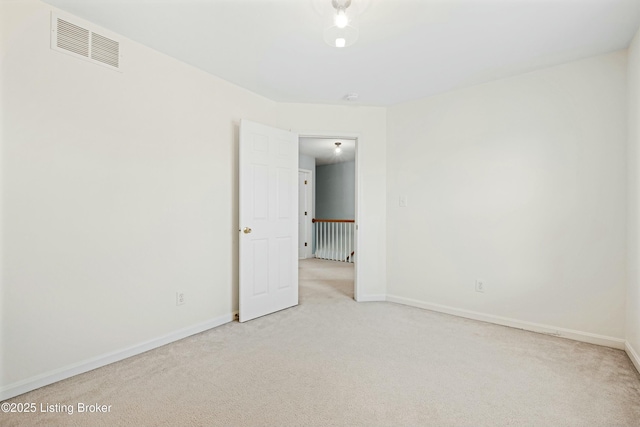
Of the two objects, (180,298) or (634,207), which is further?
(180,298)

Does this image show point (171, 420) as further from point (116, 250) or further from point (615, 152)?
point (615, 152)

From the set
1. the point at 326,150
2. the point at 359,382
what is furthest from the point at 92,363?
the point at 326,150

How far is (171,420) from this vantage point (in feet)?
5.39

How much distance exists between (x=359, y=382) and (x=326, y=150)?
18.3 ft

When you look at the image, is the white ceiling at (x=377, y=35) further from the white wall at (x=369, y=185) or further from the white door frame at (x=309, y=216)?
the white door frame at (x=309, y=216)

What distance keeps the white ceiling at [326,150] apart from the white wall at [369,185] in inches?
65.2

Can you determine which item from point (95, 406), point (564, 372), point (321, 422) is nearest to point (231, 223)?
point (95, 406)

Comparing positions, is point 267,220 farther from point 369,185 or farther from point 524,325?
point 524,325

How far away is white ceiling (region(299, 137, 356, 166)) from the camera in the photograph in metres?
6.23

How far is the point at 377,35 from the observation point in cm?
233

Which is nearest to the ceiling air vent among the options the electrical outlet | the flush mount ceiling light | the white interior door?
the white interior door

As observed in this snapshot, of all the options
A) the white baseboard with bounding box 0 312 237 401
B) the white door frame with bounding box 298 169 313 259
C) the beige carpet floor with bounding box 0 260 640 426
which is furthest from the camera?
the white door frame with bounding box 298 169 313 259

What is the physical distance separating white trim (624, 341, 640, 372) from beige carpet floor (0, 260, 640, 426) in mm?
52

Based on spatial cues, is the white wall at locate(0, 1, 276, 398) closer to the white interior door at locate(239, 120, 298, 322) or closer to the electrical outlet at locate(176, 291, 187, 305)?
the electrical outlet at locate(176, 291, 187, 305)
